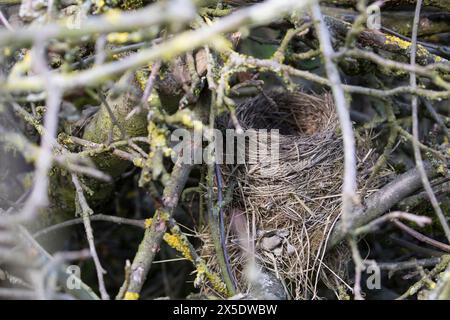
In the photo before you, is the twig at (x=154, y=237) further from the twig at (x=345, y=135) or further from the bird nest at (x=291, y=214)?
the twig at (x=345, y=135)

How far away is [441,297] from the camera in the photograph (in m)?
1.63

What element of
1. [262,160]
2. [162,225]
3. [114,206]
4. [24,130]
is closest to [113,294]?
[114,206]

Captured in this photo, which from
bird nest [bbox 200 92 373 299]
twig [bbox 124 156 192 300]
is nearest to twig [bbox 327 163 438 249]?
bird nest [bbox 200 92 373 299]

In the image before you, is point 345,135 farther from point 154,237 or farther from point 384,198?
point 384,198

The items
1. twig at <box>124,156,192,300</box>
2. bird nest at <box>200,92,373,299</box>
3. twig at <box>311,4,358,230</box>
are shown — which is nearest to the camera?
twig at <box>311,4,358,230</box>

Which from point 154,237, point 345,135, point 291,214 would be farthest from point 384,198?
point 345,135

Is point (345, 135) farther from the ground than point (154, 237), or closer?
farther from the ground

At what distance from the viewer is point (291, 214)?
2555 mm

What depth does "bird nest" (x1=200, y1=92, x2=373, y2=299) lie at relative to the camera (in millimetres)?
2443

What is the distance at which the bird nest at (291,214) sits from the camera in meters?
2.44

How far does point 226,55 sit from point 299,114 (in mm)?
1514

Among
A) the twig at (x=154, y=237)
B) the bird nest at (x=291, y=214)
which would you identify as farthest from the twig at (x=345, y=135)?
the bird nest at (x=291, y=214)

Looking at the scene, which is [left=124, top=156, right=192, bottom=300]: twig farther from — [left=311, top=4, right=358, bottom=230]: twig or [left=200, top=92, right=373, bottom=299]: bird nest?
[left=311, top=4, right=358, bottom=230]: twig
